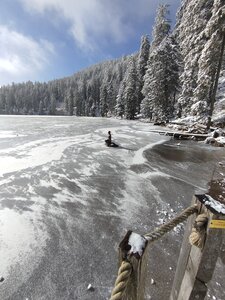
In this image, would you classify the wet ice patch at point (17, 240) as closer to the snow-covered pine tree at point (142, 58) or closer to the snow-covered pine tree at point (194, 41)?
the snow-covered pine tree at point (194, 41)

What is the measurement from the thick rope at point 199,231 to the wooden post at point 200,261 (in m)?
0.03

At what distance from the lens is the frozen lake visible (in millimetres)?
3712

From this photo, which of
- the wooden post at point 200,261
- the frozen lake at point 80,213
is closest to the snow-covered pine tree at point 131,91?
the frozen lake at point 80,213

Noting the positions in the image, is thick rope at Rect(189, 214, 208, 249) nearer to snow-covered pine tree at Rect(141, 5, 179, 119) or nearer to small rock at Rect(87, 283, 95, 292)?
small rock at Rect(87, 283, 95, 292)

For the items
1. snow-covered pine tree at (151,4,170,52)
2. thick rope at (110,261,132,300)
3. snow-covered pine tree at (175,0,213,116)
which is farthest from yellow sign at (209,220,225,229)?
snow-covered pine tree at (151,4,170,52)

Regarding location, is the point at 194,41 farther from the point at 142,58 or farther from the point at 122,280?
the point at 122,280

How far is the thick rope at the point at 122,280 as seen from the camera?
47.5 inches

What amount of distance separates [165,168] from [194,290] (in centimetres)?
828

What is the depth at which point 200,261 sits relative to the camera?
6.29 feet

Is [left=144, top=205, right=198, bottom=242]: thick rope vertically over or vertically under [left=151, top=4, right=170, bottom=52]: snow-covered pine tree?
under

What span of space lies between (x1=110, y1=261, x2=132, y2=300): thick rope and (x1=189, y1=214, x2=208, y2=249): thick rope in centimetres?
82

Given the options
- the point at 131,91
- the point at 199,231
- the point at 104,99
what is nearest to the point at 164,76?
the point at 131,91

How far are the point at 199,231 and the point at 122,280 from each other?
0.90 metres

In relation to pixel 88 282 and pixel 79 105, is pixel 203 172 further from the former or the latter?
pixel 79 105
